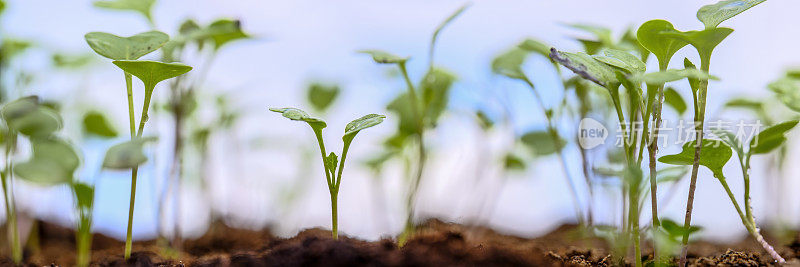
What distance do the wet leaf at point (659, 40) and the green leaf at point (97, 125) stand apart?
1.17 metres

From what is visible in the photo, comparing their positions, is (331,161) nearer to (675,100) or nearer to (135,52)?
(135,52)

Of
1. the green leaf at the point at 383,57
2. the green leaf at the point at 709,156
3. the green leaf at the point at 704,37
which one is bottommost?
the green leaf at the point at 709,156

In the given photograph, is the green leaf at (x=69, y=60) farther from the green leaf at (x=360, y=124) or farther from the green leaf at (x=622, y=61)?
the green leaf at (x=622, y=61)

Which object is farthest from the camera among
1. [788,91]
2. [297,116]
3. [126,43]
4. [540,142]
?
[540,142]

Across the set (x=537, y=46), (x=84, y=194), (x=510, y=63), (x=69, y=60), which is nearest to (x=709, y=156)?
(x=537, y=46)

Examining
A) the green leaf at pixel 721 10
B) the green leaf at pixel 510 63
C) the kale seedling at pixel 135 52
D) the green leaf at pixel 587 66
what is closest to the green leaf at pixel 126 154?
the kale seedling at pixel 135 52

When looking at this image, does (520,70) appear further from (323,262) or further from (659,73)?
(323,262)

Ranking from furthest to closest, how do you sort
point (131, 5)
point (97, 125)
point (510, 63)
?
point (97, 125), point (510, 63), point (131, 5)

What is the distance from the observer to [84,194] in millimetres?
995

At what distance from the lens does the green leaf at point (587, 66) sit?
2.68ft

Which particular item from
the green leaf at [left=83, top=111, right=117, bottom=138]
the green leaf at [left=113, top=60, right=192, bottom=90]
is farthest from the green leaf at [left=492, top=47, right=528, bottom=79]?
the green leaf at [left=83, top=111, right=117, bottom=138]

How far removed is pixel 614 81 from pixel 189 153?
129 cm

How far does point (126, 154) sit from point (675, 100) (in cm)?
92

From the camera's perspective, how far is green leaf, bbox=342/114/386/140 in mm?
828
